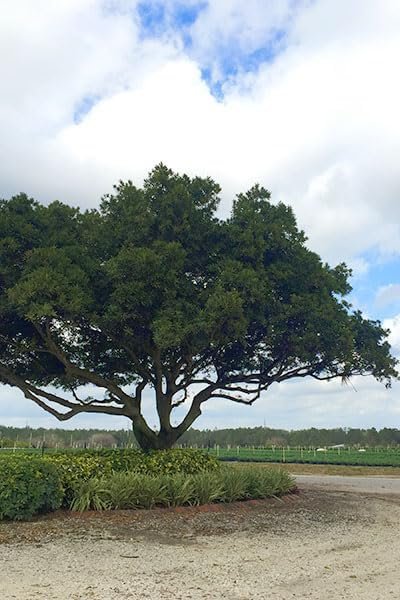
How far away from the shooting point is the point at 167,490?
11227 mm

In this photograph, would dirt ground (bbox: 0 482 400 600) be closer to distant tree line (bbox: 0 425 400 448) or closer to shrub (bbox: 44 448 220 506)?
shrub (bbox: 44 448 220 506)

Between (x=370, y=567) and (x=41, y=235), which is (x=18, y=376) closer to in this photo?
(x=41, y=235)

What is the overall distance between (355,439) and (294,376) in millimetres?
60170

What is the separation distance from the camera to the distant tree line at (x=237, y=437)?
225 ft

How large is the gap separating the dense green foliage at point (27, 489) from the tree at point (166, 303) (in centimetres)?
328

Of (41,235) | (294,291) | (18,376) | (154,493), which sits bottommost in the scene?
(154,493)

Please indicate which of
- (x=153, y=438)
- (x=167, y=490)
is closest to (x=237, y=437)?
(x=153, y=438)

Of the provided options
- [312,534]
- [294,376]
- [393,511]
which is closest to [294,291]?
[294,376]

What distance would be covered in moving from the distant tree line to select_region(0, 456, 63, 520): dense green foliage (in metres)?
53.9

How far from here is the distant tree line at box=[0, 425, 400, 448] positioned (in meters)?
68.4

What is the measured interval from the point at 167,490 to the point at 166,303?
3.97 metres

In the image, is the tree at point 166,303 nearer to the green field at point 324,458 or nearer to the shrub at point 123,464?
the shrub at point 123,464

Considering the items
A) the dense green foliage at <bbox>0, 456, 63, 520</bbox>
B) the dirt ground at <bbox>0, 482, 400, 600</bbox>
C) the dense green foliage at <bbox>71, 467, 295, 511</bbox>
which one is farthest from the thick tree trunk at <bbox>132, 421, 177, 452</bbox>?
the dense green foliage at <bbox>0, 456, 63, 520</bbox>

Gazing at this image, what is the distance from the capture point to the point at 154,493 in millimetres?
10961
